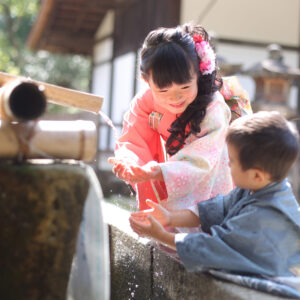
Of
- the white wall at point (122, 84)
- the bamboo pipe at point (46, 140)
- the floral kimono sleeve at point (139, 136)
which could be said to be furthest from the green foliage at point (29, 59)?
the bamboo pipe at point (46, 140)

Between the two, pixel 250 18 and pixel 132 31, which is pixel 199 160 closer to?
pixel 250 18

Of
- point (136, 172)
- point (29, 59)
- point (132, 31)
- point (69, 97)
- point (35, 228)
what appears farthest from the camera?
point (29, 59)

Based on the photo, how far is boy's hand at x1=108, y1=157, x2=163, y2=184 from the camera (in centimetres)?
218

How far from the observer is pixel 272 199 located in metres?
1.88

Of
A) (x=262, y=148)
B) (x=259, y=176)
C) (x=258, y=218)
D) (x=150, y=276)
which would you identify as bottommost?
(x=150, y=276)

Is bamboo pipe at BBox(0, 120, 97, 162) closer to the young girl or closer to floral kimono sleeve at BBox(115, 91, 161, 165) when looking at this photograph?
the young girl

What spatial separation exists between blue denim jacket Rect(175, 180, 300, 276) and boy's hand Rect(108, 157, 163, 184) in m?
0.39

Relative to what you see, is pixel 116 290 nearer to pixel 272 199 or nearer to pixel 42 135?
pixel 272 199

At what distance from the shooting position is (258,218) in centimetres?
184

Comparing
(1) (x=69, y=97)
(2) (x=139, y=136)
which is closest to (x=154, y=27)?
(2) (x=139, y=136)

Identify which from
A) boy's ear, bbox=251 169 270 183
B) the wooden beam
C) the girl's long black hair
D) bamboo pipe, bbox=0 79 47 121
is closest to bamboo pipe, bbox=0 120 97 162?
bamboo pipe, bbox=0 79 47 121

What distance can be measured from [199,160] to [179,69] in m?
0.45

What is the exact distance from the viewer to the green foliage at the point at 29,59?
26.8m

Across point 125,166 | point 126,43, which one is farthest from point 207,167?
point 126,43
